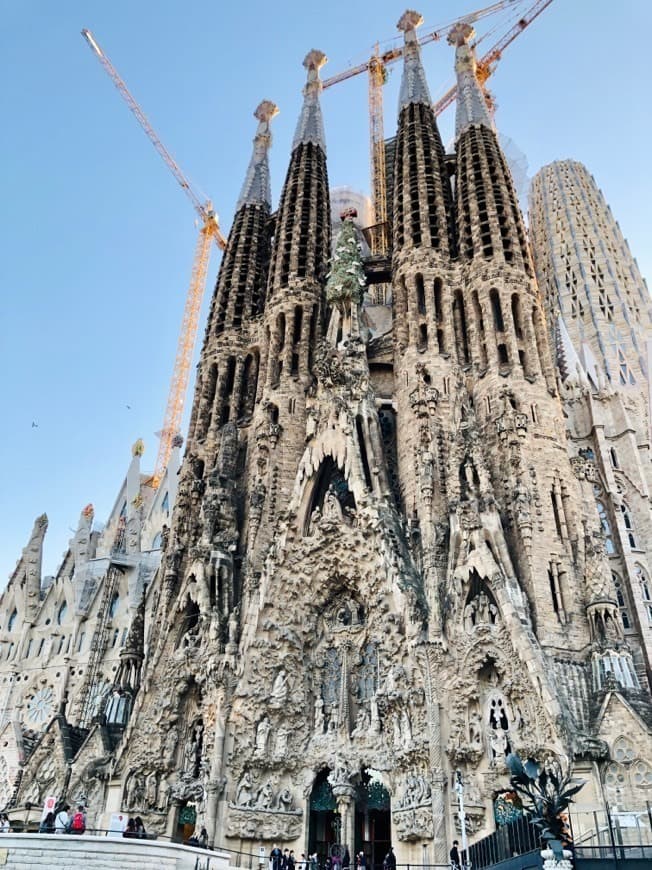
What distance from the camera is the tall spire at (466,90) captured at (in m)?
31.8

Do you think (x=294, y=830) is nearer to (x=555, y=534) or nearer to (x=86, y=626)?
(x=555, y=534)

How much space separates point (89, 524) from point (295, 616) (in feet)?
68.8

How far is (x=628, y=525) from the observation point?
26.1 metres

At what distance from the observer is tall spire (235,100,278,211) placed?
1451 inches

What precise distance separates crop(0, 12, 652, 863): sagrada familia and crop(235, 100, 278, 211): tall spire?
3.93 metres

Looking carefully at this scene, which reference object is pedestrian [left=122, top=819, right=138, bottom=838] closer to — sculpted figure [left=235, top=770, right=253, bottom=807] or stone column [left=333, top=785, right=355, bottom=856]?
sculpted figure [left=235, top=770, right=253, bottom=807]

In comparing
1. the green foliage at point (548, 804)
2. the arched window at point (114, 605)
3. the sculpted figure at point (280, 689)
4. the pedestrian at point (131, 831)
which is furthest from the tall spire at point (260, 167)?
the green foliage at point (548, 804)

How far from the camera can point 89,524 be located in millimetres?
38875

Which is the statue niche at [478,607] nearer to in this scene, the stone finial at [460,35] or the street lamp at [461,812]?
the street lamp at [461,812]

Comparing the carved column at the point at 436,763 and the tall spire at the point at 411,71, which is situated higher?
the tall spire at the point at 411,71

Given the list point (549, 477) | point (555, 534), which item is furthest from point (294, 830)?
point (549, 477)

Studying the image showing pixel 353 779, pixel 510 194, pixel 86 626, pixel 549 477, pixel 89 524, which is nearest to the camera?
pixel 353 779

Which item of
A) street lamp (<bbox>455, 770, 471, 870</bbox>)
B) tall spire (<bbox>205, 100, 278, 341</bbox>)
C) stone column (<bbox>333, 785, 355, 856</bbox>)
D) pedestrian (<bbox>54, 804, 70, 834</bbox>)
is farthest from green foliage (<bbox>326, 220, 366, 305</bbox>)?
pedestrian (<bbox>54, 804, 70, 834</bbox>)

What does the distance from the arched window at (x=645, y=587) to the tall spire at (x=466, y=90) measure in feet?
63.7
